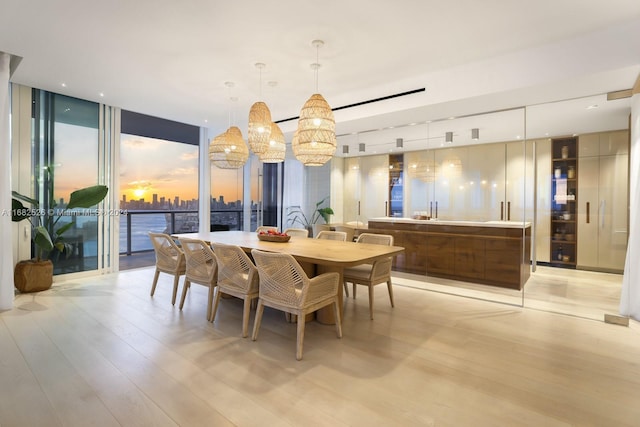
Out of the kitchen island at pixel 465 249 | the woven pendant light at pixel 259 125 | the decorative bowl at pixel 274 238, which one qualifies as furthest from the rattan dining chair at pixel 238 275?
the kitchen island at pixel 465 249

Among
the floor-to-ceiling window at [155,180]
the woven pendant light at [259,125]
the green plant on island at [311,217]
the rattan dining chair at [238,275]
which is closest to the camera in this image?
the rattan dining chair at [238,275]

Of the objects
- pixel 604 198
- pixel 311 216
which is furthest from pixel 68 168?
pixel 604 198

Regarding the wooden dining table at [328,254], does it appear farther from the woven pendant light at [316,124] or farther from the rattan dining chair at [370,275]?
the woven pendant light at [316,124]

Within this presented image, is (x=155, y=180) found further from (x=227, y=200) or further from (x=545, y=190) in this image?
(x=545, y=190)

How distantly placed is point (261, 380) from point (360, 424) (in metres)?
0.76

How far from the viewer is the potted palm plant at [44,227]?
426 centimetres

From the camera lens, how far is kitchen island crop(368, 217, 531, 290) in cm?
446

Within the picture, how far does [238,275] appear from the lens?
308 cm

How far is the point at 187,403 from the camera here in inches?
78.2

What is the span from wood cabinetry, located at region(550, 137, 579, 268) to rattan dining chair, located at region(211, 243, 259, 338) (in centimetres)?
427

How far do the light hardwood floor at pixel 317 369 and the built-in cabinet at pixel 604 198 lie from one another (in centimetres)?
122

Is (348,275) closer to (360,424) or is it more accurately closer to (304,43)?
(360,424)

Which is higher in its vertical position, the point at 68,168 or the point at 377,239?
the point at 68,168

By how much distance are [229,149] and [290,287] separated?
2290 mm
